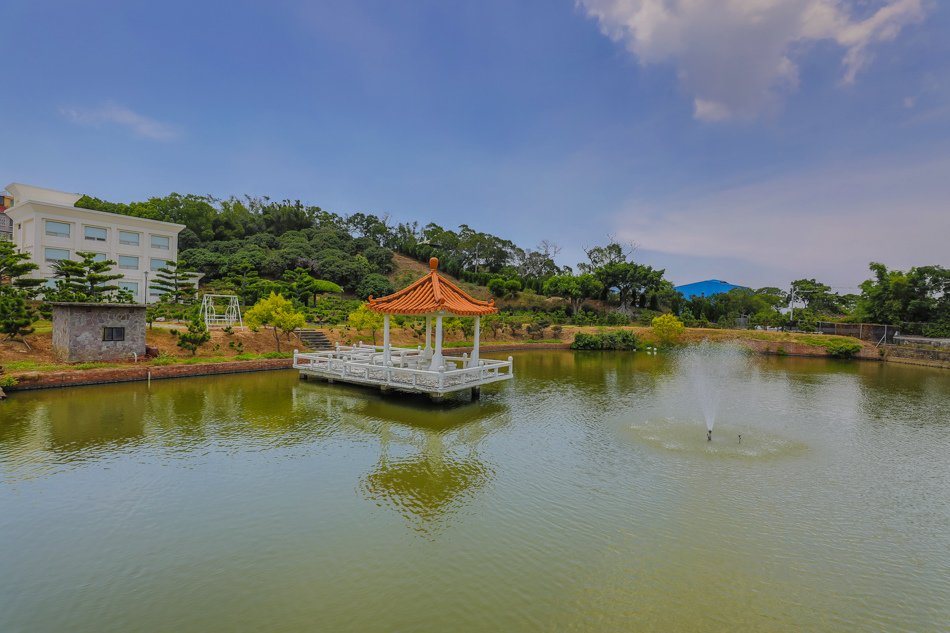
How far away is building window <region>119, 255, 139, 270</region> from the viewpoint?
30081mm

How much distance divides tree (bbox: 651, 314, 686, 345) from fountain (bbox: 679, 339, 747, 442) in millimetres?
1331

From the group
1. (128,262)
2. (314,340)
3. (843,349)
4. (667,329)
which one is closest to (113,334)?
(314,340)

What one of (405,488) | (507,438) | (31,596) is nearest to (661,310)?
(507,438)

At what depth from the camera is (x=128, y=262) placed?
30.5m

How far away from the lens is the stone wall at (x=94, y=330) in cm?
1554

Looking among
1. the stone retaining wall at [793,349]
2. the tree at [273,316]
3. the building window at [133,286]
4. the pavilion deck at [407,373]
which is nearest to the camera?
the pavilion deck at [407,373]

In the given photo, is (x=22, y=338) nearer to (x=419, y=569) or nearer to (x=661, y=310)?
(x=419, y=569)

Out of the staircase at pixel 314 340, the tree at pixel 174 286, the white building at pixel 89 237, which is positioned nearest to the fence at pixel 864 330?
the staircase at pixel 314 340

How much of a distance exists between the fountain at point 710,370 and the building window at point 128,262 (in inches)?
1352

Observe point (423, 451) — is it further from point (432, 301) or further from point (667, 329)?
point (667, 329)

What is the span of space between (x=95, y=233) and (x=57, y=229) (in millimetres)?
1796

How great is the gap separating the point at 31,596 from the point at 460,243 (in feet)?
202

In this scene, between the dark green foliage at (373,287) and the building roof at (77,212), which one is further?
the dark green foliage at (373,287)

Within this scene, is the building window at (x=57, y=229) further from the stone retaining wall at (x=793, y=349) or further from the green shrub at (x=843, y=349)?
the green shrub at (x=843, y=349)
